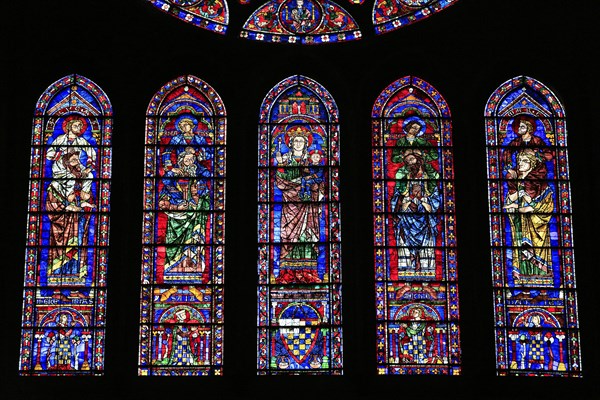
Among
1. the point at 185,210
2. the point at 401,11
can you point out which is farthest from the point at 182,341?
the point at 401,11

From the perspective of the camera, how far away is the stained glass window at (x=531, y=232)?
45.8 feet

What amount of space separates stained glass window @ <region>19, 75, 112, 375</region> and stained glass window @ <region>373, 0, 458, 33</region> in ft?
11.7

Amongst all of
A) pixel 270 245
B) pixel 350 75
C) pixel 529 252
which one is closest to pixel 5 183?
pixel 270 245

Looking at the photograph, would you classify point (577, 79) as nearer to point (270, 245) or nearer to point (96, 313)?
point (270, 245)

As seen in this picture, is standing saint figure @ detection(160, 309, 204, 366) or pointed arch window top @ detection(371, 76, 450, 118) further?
pointed arch window top @ detection(371, 76, 450, 118)

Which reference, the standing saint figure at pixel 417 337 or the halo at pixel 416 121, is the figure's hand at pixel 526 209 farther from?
the standing saint figure at pixel 417 337

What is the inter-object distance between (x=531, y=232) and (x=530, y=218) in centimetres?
17

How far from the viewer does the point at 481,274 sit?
14094 mm

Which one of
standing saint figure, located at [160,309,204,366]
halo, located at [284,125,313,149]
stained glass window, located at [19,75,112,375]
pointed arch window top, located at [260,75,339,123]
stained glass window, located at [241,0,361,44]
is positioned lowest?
standing saint figure, located at [160,309,204,366]

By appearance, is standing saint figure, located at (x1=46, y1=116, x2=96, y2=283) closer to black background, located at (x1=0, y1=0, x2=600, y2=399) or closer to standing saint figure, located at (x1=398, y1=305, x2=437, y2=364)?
black background, located at (x1=0, y1=0, x2=600, y2=399)

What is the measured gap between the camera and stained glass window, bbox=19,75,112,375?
547 inches

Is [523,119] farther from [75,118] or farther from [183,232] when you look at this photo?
[75,118]

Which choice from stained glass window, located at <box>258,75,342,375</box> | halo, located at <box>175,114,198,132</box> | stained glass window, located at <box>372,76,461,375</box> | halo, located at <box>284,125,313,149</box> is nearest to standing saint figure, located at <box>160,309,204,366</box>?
stained glass window, located at <box>258,75,342,375</box>

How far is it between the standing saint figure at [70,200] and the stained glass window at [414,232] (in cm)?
345
